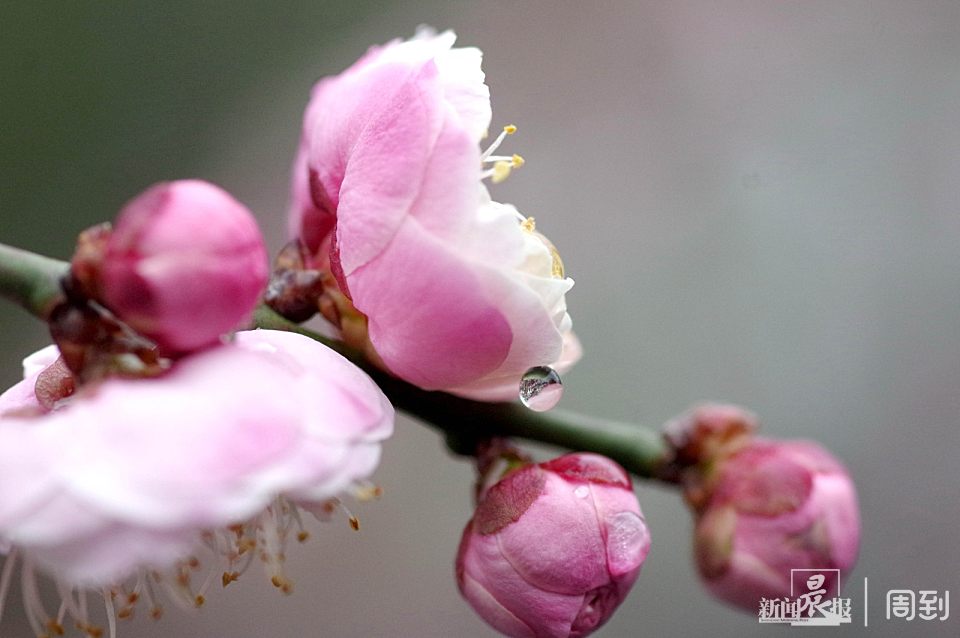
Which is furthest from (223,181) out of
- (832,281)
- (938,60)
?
(938,60)

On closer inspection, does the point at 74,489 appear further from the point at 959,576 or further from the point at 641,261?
the point at 641,261

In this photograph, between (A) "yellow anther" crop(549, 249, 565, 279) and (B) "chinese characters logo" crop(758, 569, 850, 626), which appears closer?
(A) "yellow anther" crop(549, 249, 565, 279)

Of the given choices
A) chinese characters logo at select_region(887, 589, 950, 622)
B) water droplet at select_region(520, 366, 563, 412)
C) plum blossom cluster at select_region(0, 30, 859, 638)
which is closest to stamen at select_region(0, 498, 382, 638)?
plum blossom cluster at select_region(0, 30, 859, 638)

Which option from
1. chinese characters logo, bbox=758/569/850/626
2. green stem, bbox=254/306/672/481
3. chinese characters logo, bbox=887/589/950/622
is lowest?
chinese characters logo, bbox=887/589/950/622

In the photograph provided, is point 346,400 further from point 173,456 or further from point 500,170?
point 500,170

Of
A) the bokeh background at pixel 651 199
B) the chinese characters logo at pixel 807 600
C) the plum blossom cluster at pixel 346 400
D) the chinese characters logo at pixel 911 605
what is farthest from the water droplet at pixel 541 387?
the bokeh background at pixel 651 199

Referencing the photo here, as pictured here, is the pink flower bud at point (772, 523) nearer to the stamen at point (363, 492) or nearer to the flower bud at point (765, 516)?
the flower bud at point (765, 516)

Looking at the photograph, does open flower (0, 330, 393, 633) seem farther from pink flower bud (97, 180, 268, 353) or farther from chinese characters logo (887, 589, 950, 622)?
chinese characters logo (887, 589, 950, 622)

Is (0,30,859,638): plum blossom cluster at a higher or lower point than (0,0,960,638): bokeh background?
lower
